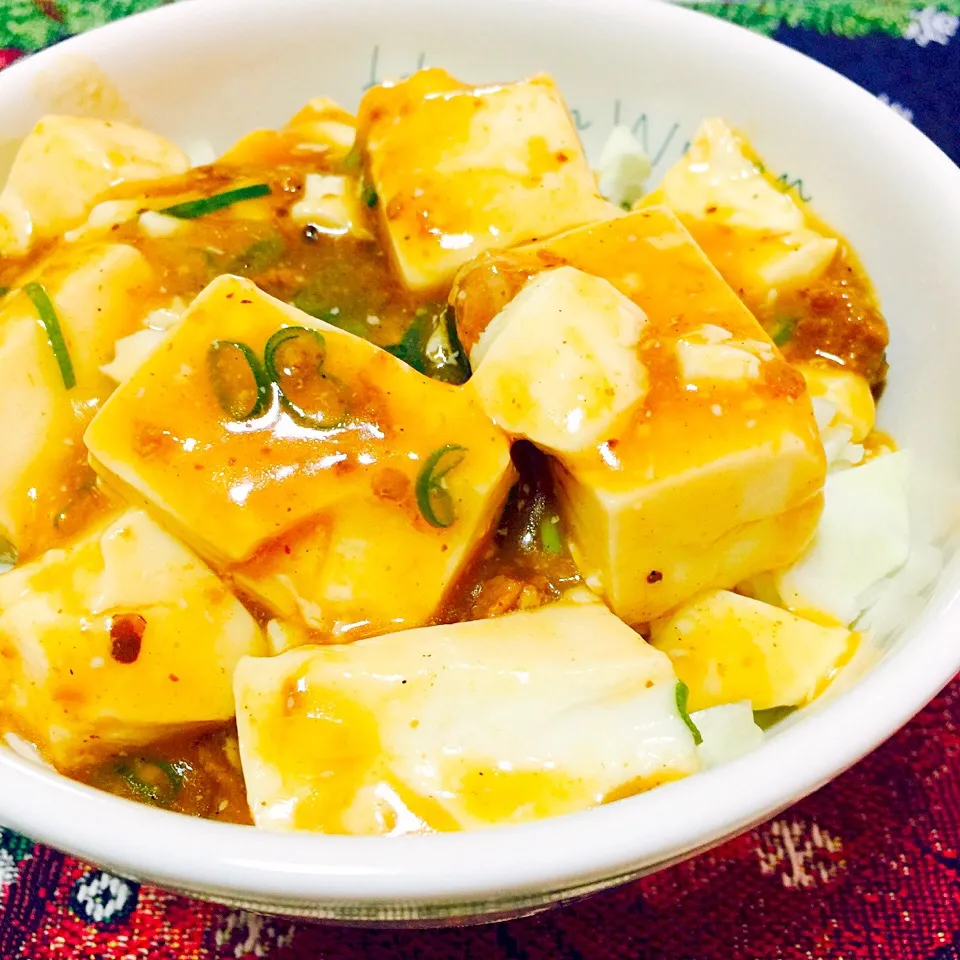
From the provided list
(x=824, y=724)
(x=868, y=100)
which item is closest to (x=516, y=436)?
(x=824, y=724)

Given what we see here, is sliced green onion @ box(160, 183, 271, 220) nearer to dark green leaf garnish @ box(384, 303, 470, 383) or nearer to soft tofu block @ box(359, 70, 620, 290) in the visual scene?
soft tofu block @ box(359, 70, 620, 290)

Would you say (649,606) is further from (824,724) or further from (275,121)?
(275,121)

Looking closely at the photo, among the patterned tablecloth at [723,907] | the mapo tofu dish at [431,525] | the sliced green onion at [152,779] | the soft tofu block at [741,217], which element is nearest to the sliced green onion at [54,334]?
the mapo tofu dish at [431,525]

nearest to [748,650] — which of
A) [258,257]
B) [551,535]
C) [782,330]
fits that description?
[551,535]

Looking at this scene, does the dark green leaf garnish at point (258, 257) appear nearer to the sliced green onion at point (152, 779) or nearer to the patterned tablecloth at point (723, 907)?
the sliced green onion at point (152, 779)

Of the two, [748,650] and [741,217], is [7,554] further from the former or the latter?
[741,217]

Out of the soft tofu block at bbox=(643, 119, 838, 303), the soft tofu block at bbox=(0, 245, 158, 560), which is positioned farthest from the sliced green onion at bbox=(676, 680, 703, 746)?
the soft tofu block at bbox=(0, 245, 158, 560)
